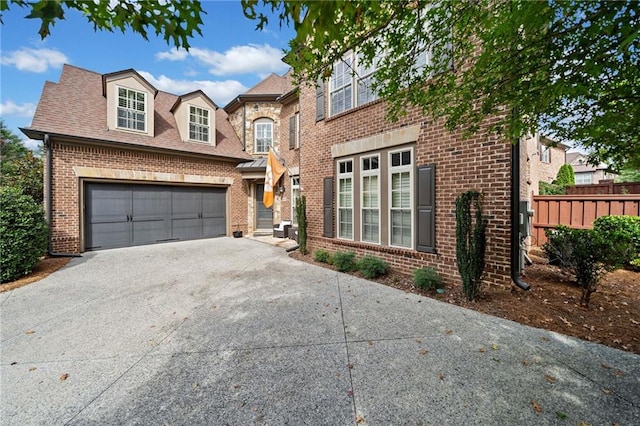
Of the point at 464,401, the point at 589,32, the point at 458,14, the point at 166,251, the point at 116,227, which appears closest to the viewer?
the point at 589,32

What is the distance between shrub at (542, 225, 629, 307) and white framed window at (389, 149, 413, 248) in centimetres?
258

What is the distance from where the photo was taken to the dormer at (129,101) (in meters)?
9.20

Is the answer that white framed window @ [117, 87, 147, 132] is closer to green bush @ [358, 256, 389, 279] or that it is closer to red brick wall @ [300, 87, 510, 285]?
red brick wall @ [300, 87, 510, 285]

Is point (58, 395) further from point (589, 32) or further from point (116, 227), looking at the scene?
point (116, 227)

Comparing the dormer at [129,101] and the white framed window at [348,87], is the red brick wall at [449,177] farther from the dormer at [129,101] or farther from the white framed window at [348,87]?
the dormer at [129,101]

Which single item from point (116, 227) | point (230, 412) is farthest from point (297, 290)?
point (116, 227)

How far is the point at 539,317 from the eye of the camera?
3.55m

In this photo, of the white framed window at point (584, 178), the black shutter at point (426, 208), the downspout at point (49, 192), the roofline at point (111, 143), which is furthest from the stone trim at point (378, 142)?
the white framed window at point (584, 178)

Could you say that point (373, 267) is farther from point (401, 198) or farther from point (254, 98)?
point (254, 98)

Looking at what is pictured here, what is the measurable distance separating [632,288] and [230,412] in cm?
689

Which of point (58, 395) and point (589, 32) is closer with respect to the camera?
point (589, 32)

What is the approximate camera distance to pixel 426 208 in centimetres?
515

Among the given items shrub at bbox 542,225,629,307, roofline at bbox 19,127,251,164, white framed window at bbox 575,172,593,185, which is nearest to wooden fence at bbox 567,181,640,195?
shrub at bbox 542,225,629,307

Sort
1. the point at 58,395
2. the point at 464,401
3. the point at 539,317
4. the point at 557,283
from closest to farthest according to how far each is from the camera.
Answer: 1. the point at 464,401
2. the point at 58,395
3. the point at 539,317
4. the point at 557,283
